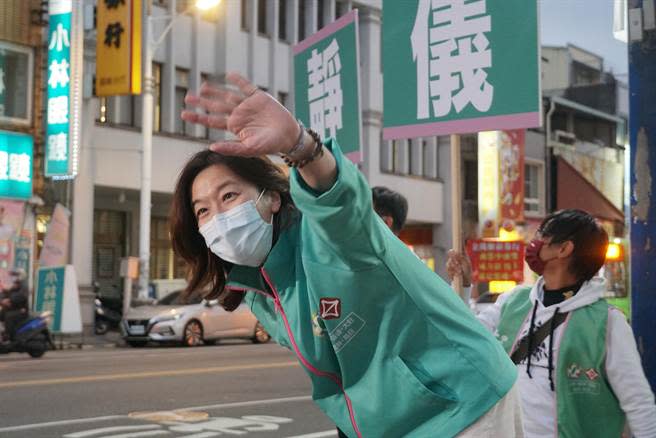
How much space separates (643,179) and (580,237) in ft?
2.25

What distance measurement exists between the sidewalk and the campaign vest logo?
19.5 metres

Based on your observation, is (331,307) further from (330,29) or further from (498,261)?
(498,261)

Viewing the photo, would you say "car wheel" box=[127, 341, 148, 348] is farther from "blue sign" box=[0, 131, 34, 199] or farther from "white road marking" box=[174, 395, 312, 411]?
→ "white road marking" box=[174, 395, 312, 411]

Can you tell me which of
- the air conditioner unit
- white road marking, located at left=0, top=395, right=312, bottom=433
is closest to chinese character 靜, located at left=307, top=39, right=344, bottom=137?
white road marking, located at left=0, top=395, right=312, bottom=433

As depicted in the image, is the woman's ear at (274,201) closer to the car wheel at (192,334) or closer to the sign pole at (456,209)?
the sign pole at (456,209)

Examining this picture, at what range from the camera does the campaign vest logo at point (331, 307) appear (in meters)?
2.35

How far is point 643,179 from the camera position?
14.5ft

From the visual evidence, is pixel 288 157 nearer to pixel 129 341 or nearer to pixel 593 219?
pixel 593 219

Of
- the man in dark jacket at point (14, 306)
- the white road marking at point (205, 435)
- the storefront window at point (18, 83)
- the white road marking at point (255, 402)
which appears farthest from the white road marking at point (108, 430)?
the storefront window at point (18, 83)

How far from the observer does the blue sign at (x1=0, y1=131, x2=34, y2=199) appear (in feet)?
76.6

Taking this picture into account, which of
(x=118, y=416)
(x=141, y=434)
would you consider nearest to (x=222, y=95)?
(x=141, y=434)

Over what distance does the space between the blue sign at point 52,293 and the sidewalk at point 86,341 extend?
0.52m

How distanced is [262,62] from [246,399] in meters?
21.1

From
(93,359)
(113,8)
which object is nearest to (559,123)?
(113,8)
